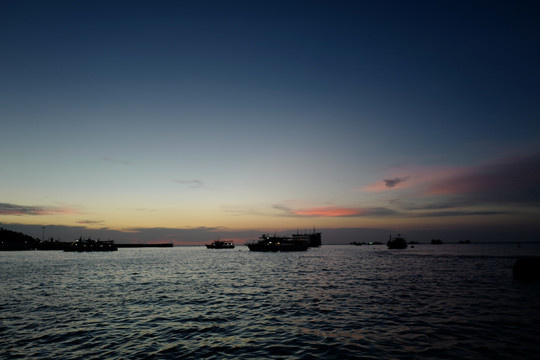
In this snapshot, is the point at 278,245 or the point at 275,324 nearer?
the point at 275,324

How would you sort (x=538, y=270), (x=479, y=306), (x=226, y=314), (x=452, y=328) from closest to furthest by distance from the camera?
(x=452, y=328)
(x=226, y=314)
(x=479, y=306)
(x=538, y=270)

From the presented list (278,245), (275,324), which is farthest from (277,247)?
(275,324)

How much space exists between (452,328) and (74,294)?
35947mm

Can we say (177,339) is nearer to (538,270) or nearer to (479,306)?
(479,306)

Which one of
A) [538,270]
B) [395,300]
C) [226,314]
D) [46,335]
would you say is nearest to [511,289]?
[538,270]

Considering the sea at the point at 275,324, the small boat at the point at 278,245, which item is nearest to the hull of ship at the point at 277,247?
the small boat at the point at 278,245

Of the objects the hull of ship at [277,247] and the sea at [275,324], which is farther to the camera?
the hull of ship at [277,247]

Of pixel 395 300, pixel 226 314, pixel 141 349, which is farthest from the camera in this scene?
pixel 395 300

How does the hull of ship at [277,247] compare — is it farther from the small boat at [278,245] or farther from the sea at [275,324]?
the sea at [275,324]

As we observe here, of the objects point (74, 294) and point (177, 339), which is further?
point (74, 294)

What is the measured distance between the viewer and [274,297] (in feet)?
100

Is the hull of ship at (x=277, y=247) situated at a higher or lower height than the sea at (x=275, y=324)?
lower

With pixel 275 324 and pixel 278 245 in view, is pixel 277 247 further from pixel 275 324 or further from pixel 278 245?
pixel 275 324

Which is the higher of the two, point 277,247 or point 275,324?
point 275,324
